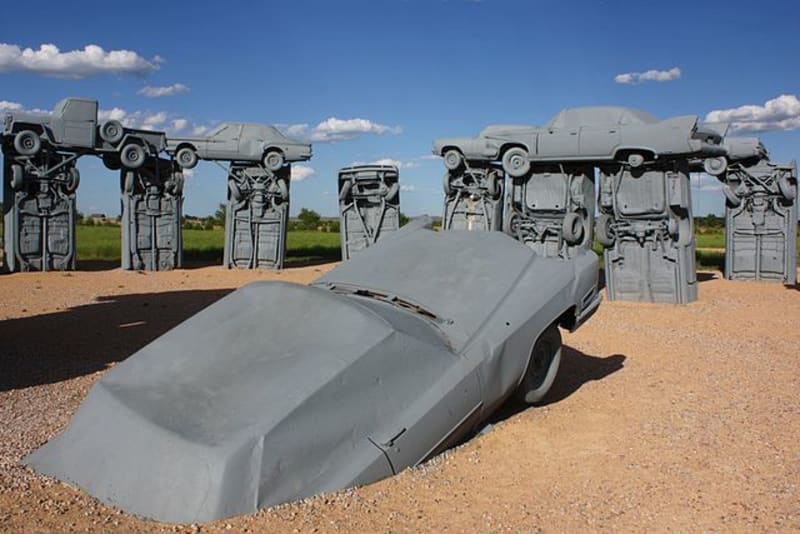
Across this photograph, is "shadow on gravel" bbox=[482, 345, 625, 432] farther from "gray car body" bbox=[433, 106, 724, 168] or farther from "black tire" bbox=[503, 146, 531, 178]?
"black tire" bbox=[503, 146, 531, 178]

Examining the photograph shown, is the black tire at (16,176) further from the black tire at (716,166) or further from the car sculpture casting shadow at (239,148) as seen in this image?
the black tire at (716,166)

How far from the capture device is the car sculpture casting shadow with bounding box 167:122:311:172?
63.6 ft

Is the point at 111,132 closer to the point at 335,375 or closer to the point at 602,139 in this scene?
the point at 602,139

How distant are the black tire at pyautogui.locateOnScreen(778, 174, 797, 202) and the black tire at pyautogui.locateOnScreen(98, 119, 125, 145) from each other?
16390 millimetres

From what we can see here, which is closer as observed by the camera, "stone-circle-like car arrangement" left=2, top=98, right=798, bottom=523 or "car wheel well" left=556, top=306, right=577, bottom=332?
"stone-circle-like car arrangement" left=2, top=98, right=798, bottom=523

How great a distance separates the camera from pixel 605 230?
14.1 meters

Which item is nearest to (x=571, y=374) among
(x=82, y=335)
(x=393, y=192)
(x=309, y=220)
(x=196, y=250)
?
(x=82, y=335)

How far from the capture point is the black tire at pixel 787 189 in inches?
688

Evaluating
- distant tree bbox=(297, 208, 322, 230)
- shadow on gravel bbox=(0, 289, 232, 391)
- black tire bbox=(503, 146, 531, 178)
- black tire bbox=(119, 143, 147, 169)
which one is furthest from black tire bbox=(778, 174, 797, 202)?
distant tree bbox=(297, 208, 322, 230)

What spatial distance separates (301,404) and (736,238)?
17187mm

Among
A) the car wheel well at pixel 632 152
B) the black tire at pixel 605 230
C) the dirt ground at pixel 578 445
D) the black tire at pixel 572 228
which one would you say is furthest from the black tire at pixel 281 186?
the black tire at pixel 572 228

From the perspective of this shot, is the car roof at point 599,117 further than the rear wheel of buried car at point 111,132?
No

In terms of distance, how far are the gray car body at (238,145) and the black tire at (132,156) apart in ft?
3.39

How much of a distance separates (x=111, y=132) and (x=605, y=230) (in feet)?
40.2
